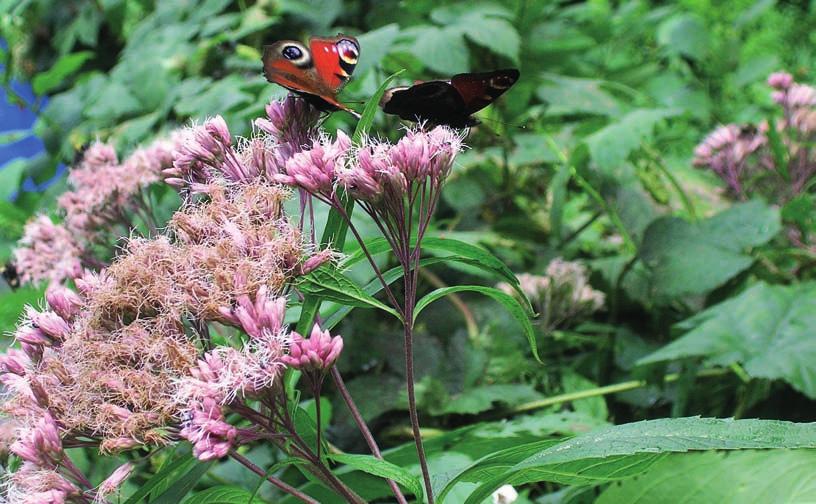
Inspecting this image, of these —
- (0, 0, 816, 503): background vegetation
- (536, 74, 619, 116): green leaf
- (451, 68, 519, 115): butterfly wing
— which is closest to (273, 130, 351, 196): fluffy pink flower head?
(451, 68, 519, 115): butterfly wing

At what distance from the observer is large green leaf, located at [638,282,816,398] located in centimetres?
125

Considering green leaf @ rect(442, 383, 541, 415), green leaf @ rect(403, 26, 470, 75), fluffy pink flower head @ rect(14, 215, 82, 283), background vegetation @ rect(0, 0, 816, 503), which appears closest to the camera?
fluffy pink flower head @ rect(14, 215, 82, 283)

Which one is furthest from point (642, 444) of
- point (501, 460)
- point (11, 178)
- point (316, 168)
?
point (11, 178)

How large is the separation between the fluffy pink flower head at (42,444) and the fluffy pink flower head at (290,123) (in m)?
0.34

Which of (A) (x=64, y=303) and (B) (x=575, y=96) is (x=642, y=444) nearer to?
(A) (x=64, y=303)

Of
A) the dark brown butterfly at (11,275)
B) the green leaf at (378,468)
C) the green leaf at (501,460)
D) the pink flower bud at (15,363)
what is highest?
the pink flower bud at (15,363)

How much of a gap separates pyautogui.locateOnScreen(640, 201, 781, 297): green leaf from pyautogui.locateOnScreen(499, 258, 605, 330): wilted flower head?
0.13 m

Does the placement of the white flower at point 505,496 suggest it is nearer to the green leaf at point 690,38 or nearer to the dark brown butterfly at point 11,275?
the dark brown butterfly at point 11,275

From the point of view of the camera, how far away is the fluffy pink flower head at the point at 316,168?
0.76 metres

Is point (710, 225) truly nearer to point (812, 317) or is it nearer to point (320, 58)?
point (812, 317)

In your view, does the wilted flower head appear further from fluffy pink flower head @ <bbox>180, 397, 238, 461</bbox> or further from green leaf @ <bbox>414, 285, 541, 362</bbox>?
fluffy pink flower head @ <bbox>180, 397, 238, 461</bbox>

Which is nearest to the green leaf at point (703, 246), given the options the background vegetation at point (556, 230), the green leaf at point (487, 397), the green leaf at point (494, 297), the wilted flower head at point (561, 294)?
the background vegetation at point (556, 230)

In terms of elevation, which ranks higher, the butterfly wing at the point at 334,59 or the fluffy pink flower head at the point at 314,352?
the butterfly wing at the point at 334,59

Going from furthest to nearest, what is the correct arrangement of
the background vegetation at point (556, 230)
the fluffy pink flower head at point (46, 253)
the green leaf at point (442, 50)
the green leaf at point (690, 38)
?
the green leaf at point (690, 38) → the green leaf at point (442, 50) → the background vegetation at point (556, 230) → the fluffy pink flower head at point (46, 253)
